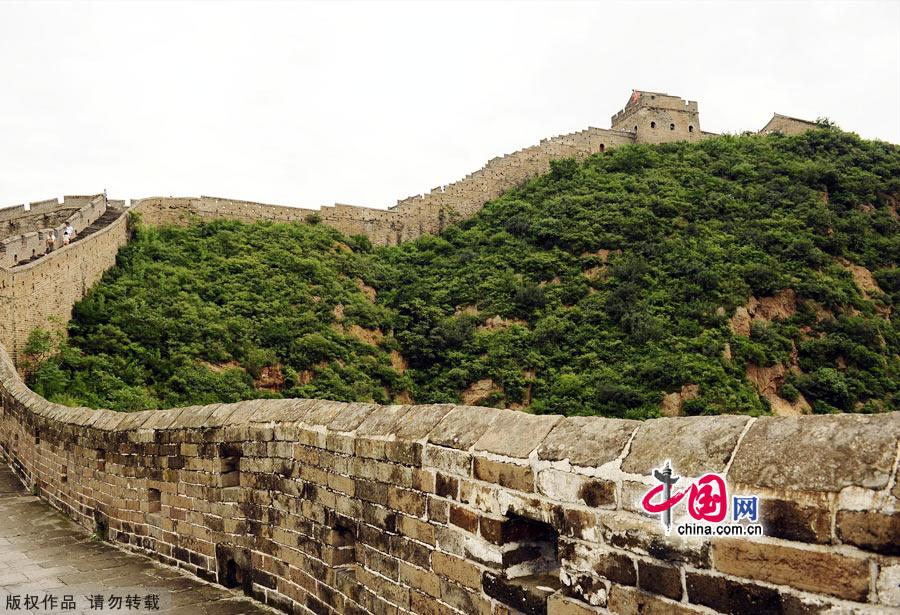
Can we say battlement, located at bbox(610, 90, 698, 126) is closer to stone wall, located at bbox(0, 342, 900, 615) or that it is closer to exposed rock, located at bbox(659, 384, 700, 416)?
exposed rock, located at bbox(659, 384, 700, 416)

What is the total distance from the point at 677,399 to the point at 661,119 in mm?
29968

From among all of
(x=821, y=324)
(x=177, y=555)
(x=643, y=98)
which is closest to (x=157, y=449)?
(x=177, y=555)

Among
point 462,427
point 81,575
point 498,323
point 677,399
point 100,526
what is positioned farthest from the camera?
point 498,323

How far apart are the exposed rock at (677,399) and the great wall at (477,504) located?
60.7ft

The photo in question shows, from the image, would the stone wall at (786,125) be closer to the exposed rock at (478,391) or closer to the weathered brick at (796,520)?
the exposed rock at (478,391)

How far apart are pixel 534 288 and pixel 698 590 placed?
90.1ft

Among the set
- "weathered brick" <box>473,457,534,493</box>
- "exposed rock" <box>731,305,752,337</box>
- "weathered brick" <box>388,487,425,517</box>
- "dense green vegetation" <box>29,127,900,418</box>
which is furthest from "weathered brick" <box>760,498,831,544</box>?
"exposed rock" <box>731,305,752,337</box>

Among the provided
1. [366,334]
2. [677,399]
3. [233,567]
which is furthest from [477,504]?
[366,334]

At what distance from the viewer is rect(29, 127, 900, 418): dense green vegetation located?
2258cm

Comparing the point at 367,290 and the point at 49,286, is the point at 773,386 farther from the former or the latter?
the point at 49,286

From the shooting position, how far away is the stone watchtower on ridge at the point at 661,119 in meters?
46.4

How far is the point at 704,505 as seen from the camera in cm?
248

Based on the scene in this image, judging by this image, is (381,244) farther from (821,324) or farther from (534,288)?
(821,324)

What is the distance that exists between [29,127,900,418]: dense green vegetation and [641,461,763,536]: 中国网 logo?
17.4 metres
